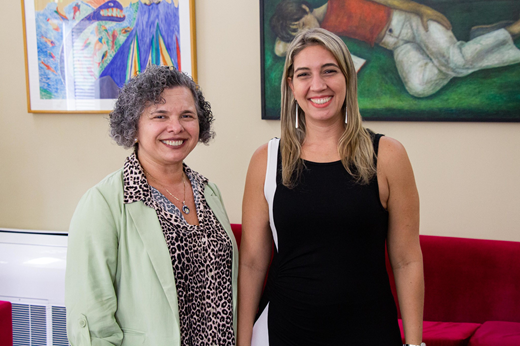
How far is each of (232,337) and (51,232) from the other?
1864mm

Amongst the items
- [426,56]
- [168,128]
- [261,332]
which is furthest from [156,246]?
[426,56]

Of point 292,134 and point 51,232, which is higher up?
point 292,134

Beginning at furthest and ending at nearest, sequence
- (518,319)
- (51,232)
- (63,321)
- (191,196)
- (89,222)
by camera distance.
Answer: (51,232)
(63,321)
(518,319)
(191,196)
(89,222)

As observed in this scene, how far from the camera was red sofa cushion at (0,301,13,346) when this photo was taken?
2207 mm

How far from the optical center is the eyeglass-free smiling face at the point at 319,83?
1.45 metres

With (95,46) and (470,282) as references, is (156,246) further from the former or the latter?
(95,46)

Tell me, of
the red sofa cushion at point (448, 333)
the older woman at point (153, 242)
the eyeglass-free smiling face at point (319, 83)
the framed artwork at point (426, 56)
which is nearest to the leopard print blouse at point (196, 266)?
the older woman at point (153, 242)

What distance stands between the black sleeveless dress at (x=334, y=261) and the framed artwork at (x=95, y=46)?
1474mm

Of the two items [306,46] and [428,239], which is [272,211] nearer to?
[306,46]

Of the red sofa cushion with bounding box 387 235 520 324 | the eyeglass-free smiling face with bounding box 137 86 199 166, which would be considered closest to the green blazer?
the eyeglass-free smiling face with bounding box 137 86 199 166

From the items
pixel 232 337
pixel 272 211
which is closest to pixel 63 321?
pixel 232 337

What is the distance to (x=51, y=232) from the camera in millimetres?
2908

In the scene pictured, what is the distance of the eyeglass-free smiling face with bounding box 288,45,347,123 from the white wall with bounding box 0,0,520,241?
3.53ft

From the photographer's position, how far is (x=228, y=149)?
107 inches
